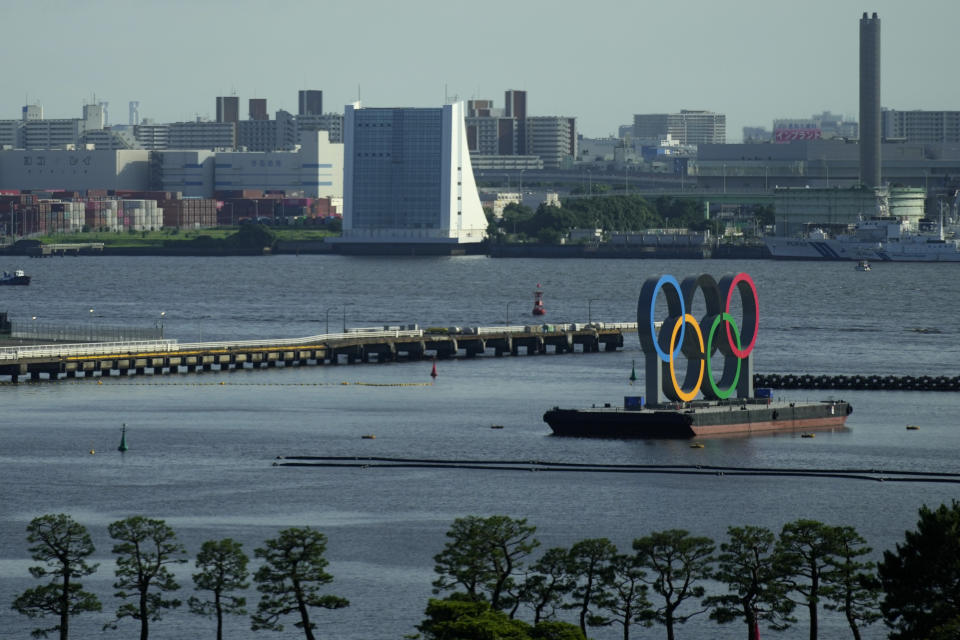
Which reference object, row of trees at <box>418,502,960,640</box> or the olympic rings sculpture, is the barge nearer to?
the olympic rings sculpture

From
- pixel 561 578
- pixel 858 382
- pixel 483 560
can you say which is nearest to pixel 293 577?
pixel 483 560

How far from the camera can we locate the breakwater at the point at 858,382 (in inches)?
3332

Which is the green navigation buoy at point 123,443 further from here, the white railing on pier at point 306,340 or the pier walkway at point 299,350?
the white railing on pier at point 306,340

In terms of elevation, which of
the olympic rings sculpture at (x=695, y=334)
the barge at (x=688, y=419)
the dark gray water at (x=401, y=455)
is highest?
the olympic rings sculpture at (x=695, y=334)

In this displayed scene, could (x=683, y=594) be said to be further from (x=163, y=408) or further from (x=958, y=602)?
(x=163, y=408)

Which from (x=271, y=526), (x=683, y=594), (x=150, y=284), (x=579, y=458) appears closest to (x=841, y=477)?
(x=579, y=458)

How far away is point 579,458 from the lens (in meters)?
64.0

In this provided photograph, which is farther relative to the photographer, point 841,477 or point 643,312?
point 643,312

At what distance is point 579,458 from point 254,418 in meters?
15.3

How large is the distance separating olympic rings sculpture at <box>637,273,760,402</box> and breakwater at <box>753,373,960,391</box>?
1169cm

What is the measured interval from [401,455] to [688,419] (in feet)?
29.9

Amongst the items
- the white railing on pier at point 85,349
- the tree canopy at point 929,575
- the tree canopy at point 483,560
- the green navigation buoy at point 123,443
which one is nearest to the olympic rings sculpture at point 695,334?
the green navigation buoy at point 123,443

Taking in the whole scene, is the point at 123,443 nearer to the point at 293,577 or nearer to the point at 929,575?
the point at 293,577

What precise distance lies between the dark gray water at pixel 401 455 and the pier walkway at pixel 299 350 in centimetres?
135
